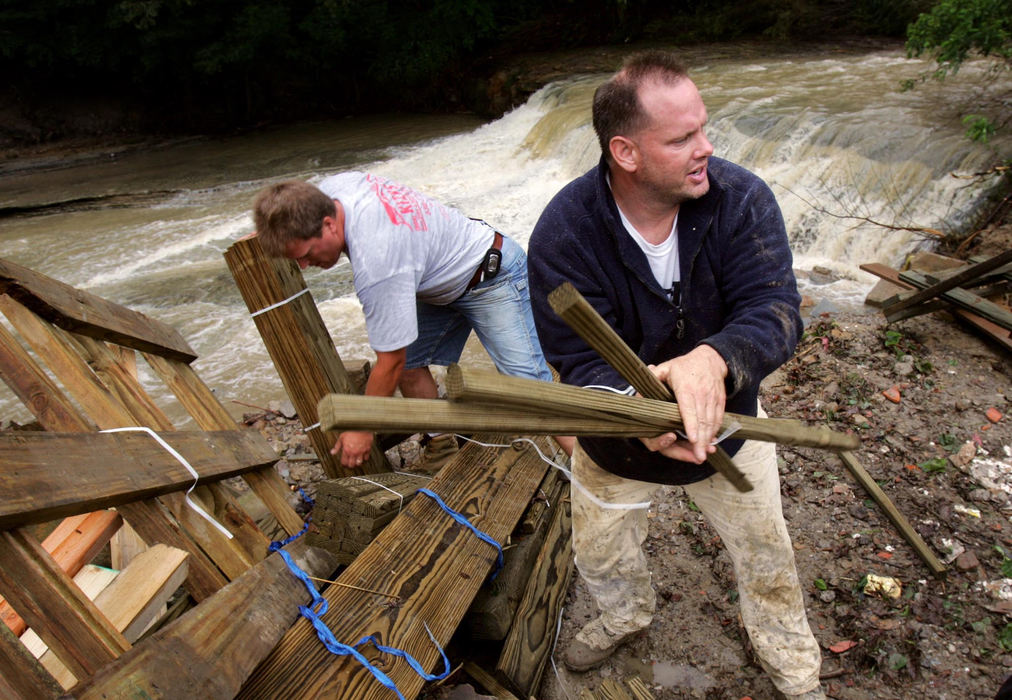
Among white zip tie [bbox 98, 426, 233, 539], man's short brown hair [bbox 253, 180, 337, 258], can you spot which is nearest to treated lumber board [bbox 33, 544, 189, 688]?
white zip tie [bbox 98, 426, 233, 539]

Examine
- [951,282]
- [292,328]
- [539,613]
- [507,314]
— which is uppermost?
[292,328]

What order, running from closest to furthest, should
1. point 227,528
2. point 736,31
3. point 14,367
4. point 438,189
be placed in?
point 14,367 → point 227,528 → point 438,189 → point 736,31

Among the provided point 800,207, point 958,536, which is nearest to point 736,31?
point 800,207

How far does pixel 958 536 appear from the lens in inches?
129

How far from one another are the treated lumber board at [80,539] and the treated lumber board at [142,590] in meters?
0.38

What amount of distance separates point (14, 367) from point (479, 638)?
1.91 metres

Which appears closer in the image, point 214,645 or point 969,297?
point 214,645

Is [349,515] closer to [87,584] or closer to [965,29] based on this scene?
[87,584]

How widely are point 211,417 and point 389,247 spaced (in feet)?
3.69

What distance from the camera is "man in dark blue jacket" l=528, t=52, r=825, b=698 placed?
1.93 m

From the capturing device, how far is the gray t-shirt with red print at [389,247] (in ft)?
10.1

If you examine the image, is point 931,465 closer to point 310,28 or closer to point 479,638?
point 479,638

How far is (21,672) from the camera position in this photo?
4.83 feet

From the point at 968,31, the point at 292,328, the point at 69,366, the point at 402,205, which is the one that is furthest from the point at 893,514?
the point at 968,31
